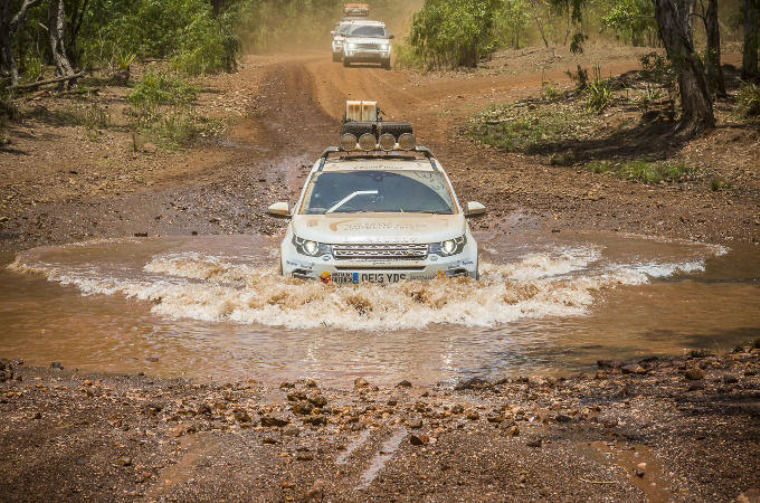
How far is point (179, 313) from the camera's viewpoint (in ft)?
31.7

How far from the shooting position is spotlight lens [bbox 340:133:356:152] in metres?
10.7

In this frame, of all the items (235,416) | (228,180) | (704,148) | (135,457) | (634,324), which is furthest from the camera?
(704,148)

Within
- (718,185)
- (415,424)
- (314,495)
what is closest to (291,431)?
(415,424)

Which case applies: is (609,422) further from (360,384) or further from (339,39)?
(339,39)

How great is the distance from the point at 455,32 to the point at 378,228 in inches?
1065

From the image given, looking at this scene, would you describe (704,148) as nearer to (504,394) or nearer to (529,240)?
(529,240)

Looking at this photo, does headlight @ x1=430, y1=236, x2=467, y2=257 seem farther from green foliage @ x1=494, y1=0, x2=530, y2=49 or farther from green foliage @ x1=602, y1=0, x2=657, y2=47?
green foliage @ x1=494, y1=0, x2=530, y2=49

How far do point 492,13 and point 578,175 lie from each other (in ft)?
60.6

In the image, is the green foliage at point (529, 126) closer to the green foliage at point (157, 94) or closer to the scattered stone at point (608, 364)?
the green foliage at point (157, 94)

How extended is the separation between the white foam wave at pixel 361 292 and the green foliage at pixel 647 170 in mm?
5578

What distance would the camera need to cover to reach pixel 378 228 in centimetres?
918

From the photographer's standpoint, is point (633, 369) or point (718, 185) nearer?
point (633, 369)

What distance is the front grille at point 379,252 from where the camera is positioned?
354 inches

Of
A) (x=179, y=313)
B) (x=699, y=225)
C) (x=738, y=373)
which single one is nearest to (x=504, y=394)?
(x=738, y=373)
